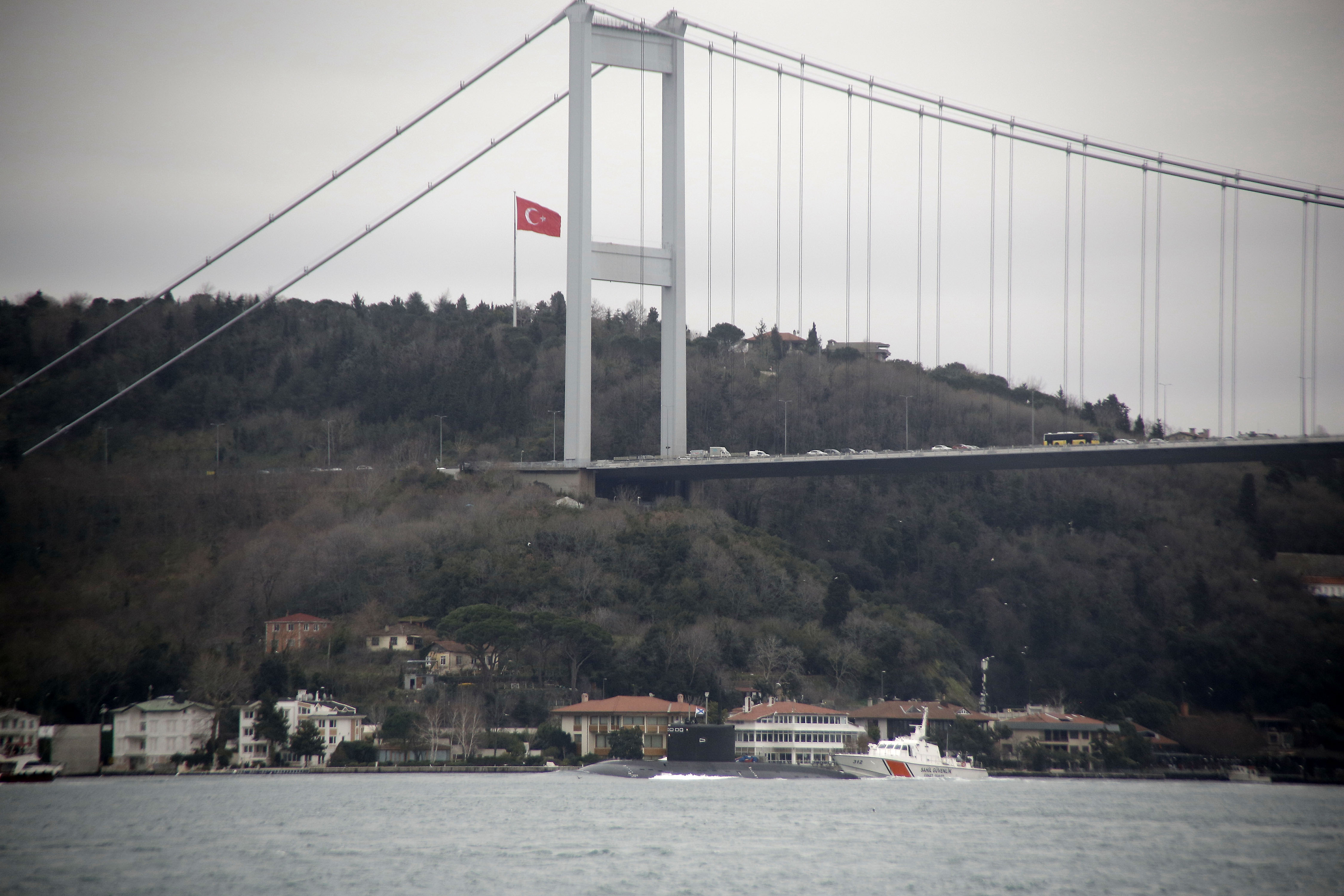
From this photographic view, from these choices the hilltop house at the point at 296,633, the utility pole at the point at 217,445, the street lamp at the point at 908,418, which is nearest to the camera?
the hilltop house at the point at 296,633

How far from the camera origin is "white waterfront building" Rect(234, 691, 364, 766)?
46719 millimetres

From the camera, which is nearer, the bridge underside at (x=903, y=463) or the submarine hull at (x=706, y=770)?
the submarine hull at (x=706, y=770)

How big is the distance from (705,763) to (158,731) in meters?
16.9

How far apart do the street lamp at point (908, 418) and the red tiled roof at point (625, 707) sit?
21.9 m

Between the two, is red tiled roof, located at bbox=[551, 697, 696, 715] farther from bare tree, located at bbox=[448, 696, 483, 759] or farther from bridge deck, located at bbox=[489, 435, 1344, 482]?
bridge deck, located at bbox=[489, 435, 1344, 482]

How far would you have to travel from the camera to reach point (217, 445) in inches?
2844

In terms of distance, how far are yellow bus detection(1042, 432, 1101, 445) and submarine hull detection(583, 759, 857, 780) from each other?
15.7m

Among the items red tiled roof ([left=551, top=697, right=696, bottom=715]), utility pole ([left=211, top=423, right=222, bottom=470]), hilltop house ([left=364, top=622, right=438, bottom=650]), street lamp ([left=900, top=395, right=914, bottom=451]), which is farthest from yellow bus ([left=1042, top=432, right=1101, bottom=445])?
utility pole ([left=211, top=423, right=222, bottom=470])

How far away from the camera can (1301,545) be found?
2527 inches

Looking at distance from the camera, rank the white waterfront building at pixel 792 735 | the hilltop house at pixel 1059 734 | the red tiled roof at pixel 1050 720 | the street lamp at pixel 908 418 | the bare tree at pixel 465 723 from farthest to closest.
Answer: the street lamp at pixel 908 418
the red tiled roof at pixel 1050 720
the hilltop house at pixel 1059 734
the white waterfront building at pixel 792 735
the bare tree at pixel 465 723

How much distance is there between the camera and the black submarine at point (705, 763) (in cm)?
4538

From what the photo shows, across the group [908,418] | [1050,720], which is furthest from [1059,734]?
[908,418]

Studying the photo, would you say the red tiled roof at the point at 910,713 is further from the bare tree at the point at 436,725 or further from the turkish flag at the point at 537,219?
the turkish flag at the point at 537,219

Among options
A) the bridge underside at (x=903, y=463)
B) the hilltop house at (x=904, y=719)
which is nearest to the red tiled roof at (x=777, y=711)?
the hilltop house at (x=904, y=719)
